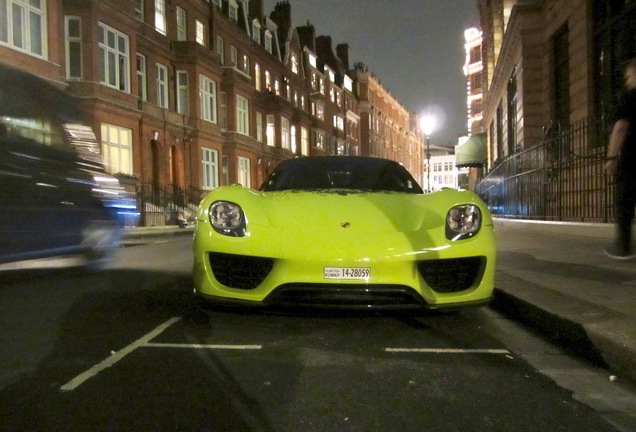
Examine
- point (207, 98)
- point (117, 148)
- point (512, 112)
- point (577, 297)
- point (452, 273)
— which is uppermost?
point (207, 98)

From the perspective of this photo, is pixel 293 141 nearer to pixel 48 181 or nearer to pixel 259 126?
pixel 259 126

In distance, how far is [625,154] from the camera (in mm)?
4930

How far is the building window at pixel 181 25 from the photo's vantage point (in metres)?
27.4

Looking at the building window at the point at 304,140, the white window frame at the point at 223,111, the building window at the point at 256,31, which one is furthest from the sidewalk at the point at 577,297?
the building window at the point at 304,140

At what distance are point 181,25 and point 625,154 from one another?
85.8 feet

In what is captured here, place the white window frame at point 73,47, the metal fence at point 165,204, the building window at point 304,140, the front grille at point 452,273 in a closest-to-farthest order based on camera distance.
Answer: the front grille at point 452,273 < the white window frame at point 73,47 < the metal fence at point 165,204 < the building window at point 304,140

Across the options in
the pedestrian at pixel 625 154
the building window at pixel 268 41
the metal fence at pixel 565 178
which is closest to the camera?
the pedestrian at pixel 625 154

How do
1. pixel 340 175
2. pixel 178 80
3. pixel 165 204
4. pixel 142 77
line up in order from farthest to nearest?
pixel 178 80 → pixel 142 77 → pixel 165 204 → pixel 340 175

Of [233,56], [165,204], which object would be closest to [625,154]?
[165,204]

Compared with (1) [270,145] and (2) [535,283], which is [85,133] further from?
(1) [270,145]

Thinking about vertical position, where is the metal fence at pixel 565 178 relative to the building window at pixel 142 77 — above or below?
below

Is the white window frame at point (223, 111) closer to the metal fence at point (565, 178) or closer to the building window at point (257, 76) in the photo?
the building window at point (257, 76)

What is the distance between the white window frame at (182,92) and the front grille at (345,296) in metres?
24.4

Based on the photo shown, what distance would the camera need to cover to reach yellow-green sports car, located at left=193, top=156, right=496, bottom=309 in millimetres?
3752
